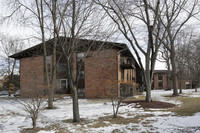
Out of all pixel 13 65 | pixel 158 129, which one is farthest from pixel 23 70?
pixel 158 129

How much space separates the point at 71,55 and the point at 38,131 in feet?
12.2

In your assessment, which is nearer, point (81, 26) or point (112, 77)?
point (81, 26)

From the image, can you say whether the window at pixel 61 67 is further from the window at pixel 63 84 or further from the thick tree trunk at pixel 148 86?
the thick tree trunk at pixel 148 86

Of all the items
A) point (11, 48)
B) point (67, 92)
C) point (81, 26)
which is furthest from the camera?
point (11, 48)

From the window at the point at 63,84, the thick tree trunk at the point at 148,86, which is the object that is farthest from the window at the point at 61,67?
the thick tree trunk at the point at 148,86

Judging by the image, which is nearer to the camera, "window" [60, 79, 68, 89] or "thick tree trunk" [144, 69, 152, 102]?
"thick tree trunk" [144, 69, 152, 102]

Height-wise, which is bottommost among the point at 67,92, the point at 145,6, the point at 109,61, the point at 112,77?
the point at 67,92

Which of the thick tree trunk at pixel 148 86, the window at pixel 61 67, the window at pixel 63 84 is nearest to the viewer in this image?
the thick tree trunk at pixel 148 86

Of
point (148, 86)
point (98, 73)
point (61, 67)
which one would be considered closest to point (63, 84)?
point (61, 67)

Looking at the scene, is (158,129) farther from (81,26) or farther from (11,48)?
(11,48)

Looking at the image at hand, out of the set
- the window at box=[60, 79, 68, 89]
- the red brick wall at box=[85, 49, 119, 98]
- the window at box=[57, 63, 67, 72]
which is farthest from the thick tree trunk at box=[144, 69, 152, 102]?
the window at box=[57, 63, 67, 72]

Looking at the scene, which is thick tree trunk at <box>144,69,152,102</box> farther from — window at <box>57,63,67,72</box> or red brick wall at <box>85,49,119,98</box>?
window at <box>57,63,67,72</box>

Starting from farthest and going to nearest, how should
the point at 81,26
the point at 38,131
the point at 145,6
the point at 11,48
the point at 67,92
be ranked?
the point at 11,48, the point at 67,92, the point at 145,6, the point at 81,26, the point at 38,131

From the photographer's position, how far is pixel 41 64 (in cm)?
2547
